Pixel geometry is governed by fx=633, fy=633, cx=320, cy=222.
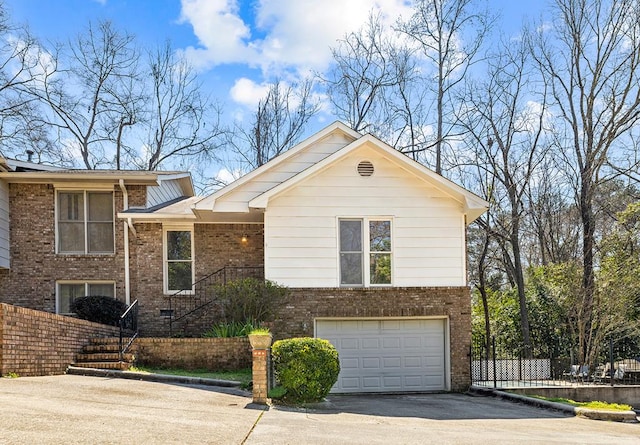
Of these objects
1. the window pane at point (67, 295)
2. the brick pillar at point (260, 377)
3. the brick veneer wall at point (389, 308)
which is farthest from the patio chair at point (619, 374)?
the window pane at point (67, 295)

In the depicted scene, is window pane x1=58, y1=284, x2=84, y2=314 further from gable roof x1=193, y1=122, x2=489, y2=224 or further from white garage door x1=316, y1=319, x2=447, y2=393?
white garage door x1=316, y1=319, x2=447, y2=393

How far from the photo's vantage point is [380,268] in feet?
54.3

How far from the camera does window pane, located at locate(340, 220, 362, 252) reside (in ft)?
54.4

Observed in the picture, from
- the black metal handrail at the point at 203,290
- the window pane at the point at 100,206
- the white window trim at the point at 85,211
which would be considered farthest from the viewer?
the window pane at the point at 100,206

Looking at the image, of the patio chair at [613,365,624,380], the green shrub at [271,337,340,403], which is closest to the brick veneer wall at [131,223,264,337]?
the green shrub at [271,337,340,403]

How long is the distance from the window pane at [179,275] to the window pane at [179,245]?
0.67 feet

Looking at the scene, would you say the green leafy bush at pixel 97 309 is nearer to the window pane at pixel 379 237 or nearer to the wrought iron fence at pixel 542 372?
the window pane at pixel 379 237

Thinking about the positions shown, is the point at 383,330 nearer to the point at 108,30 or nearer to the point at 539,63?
the point at 539,63

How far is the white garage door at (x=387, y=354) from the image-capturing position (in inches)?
645

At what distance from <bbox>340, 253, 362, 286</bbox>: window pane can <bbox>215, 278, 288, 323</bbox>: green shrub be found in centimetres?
174

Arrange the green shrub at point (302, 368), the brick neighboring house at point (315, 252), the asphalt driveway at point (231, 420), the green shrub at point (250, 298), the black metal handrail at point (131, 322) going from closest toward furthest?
the asphalt driveway at point (231, 420) → the green shrub at point (302, 368) → the green shrub at point (250, 298) → the black metal handrail at point (131, 322) → the brick neighboring house at point (315, 252)

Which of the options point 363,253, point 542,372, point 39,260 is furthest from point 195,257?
point 542,372

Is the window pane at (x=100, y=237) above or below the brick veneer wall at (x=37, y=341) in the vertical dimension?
above

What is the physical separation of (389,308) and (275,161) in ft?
16.2
